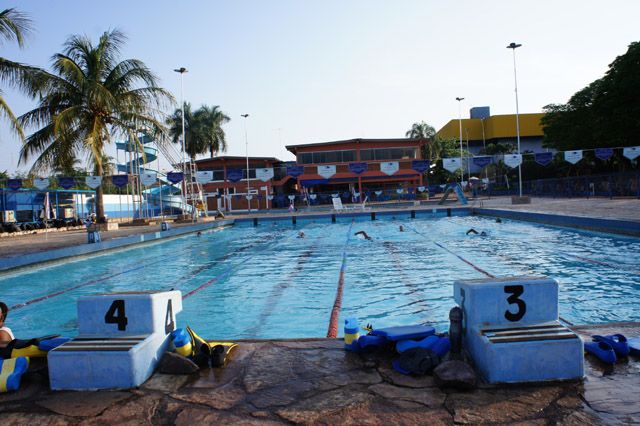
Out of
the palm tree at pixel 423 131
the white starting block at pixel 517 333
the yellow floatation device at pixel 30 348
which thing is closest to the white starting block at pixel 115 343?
the yellow floatation device at pixel 30 348

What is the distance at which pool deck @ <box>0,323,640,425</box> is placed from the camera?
2.55m

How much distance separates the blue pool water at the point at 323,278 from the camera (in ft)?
20.8

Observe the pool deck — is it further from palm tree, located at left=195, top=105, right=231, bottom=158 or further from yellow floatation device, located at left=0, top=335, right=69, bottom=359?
palm tree, located at left=195, top=105, right=231, bottom=158

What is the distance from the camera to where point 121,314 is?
3416mm

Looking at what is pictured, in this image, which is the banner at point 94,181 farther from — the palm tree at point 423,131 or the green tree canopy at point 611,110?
the palm tree at point 423,131

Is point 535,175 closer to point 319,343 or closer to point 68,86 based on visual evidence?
point 68,86

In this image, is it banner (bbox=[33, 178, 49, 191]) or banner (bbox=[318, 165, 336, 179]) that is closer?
banner (bbox=[33, 178, 49, 191])

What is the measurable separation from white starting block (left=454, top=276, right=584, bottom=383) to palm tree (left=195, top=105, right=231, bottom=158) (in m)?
50.3

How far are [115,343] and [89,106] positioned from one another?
66.3 feet

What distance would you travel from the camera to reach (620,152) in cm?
3584

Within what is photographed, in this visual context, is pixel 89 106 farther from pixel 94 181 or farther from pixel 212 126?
pixel 212 126

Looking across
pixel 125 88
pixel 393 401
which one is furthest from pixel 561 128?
pixel 393 401

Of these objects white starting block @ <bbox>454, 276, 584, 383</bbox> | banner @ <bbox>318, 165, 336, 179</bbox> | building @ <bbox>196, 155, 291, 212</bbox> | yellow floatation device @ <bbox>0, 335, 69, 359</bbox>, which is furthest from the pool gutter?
building @ <bbox>196, 155, 291, 212</bbox>

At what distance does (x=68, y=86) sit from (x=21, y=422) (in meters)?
21.0
